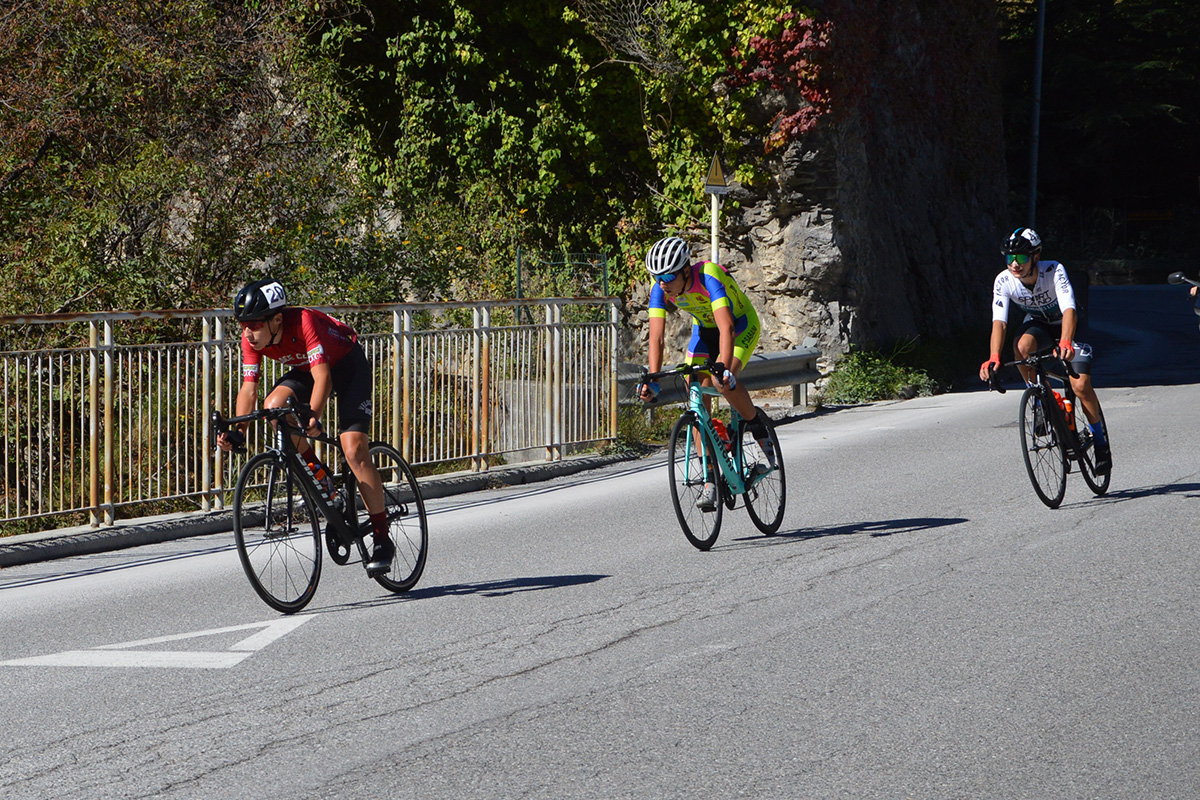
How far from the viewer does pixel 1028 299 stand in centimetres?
941

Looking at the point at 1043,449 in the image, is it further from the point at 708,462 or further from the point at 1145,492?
the point at 708,462

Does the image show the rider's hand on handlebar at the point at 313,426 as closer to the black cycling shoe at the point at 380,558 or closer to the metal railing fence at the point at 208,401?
the black cycling shoe at the point at 380,558

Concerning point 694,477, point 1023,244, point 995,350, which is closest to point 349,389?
point 694,477

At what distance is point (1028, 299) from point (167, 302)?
9.25 metres

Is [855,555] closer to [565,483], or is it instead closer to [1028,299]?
[1028,299]

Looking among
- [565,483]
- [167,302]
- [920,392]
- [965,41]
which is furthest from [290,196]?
[965,41]

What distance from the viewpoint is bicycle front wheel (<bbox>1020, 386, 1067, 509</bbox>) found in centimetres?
915

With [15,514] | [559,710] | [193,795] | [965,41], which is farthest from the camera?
[965,41]

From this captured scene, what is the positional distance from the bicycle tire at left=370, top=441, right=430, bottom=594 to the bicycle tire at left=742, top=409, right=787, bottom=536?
7.01 feet

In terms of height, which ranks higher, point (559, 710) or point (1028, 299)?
point (1028, 299)

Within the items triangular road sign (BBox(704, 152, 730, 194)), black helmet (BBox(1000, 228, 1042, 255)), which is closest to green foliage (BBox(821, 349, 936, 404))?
triangular road sign (BBox(704, 152, 730, 194))

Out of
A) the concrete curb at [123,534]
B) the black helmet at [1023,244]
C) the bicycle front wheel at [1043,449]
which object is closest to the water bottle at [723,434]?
the bicycle front wheel at [1043,449]

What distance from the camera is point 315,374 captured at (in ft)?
21.8

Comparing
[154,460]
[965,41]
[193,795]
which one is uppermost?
[965,41]
